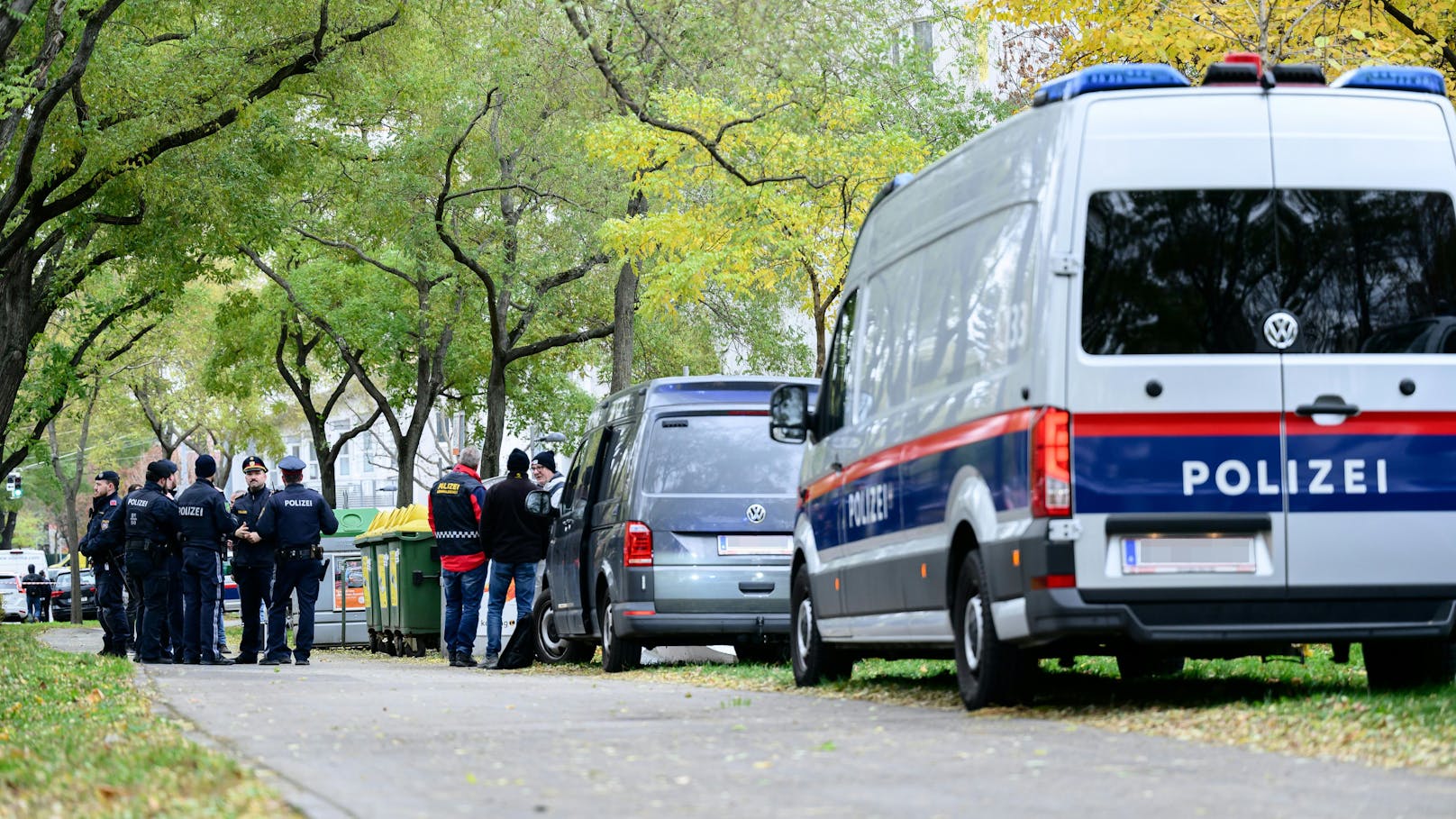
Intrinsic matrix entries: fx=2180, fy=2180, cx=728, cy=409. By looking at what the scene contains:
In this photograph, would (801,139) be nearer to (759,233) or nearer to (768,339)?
(759,233)

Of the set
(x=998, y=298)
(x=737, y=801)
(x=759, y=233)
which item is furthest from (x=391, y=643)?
(x=737, y=801)

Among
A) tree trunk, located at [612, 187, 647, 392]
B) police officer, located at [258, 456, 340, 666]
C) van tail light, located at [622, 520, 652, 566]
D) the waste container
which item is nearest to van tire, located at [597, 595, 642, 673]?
van tail light, located at [622, 520, 652, 566]

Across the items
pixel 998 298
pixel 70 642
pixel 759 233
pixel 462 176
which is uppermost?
pixel 462 176

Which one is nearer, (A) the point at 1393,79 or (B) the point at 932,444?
(A) the point at 1393,79

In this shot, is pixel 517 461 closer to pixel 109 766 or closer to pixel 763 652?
pixel 763 652

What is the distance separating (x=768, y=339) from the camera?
37.7m

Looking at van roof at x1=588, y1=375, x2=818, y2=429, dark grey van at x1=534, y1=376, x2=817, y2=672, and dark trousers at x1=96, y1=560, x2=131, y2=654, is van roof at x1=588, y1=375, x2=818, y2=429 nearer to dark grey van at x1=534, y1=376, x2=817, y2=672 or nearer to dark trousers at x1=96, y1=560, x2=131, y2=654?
dark grey van at x1=534, y1=376, x2=817, y2=672

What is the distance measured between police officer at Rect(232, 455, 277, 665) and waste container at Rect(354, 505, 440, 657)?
2975 mm

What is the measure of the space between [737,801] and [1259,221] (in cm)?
393

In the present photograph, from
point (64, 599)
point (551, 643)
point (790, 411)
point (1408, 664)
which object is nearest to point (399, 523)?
point (551, 643)

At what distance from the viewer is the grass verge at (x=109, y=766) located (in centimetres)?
626

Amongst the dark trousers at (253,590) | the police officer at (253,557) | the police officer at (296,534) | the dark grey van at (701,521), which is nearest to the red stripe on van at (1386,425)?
the dark grey van at (701,521)

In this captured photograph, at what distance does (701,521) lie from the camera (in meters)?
15.2

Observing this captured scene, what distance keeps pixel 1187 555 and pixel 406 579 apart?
1549 cm
